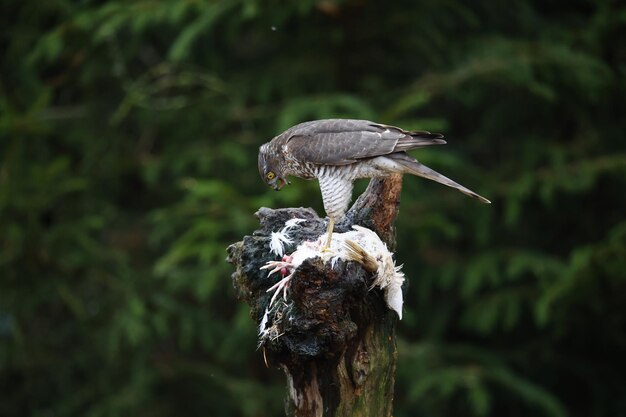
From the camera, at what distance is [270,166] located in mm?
4316

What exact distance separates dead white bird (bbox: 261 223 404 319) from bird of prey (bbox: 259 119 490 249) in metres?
0.20

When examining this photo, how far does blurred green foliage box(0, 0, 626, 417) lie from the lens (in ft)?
22.9

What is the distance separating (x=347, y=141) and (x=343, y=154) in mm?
73

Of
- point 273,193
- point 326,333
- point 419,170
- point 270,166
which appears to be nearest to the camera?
point 326,333

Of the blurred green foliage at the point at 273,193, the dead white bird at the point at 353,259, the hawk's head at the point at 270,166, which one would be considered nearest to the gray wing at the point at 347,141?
the hawk's head at the point at 270,166

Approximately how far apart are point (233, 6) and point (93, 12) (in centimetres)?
130

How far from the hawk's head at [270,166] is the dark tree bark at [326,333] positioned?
54 centimetres

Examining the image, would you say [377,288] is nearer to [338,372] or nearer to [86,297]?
[338,372]

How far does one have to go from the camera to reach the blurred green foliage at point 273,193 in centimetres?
698

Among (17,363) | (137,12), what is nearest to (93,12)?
(137,12)

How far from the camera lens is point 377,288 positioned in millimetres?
3564

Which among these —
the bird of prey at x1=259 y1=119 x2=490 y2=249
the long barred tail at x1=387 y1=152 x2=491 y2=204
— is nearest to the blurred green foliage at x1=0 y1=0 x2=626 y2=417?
the bird of prey at x1=259 y1=119 x2=490 y2=249

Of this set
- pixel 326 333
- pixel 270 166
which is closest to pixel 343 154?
pixel 270 166

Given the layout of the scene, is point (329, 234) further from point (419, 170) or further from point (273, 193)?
point (273, 193)
